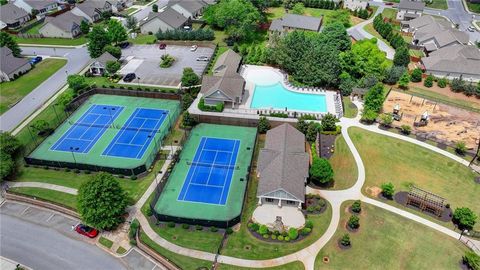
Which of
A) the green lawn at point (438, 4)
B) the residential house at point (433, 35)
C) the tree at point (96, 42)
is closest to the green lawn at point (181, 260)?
the tree at point (96, 42)

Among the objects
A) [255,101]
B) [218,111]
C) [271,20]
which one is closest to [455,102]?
[255,101]

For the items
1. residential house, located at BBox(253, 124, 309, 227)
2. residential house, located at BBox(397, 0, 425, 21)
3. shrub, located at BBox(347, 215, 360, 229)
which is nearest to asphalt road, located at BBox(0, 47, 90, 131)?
residential house, located at BBox(253, 124, 309, 227)

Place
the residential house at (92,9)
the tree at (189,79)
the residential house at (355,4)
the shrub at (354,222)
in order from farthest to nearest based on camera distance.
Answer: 1. the residential house at (355,4)
2. the residential house at (92,9)
3. the tree at (189,79)
4. the shrub at (354,222)

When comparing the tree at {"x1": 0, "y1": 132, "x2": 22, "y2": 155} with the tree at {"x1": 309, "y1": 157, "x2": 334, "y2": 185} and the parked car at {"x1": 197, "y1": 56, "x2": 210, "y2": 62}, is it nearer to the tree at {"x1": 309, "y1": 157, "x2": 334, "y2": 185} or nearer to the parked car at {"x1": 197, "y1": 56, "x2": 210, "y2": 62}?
the parked car at {"x1": 197, "y1": 56, "x2": 210, "y2": 62}

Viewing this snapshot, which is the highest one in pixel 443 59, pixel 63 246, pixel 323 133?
pixel 443 59

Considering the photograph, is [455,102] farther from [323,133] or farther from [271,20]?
[271,20]

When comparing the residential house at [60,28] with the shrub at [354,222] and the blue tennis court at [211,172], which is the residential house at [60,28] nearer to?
the blue tennis court at [211,172]
